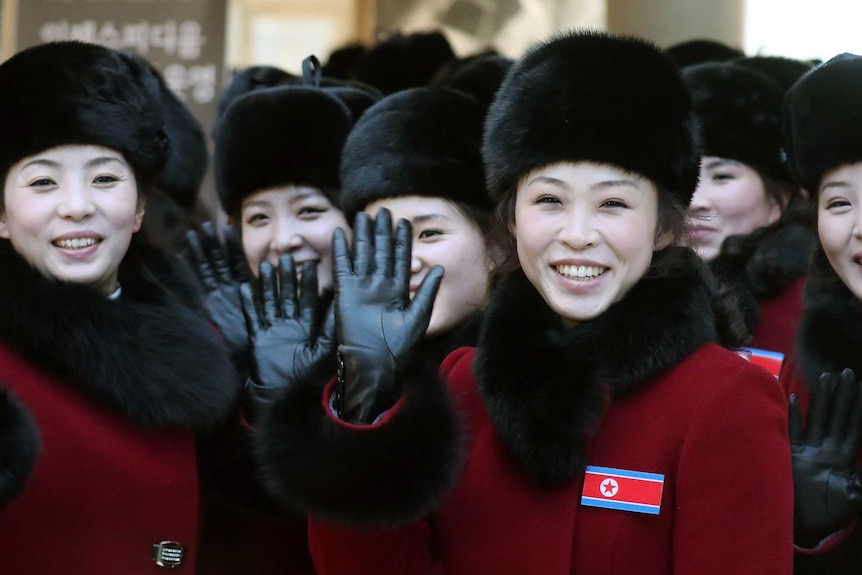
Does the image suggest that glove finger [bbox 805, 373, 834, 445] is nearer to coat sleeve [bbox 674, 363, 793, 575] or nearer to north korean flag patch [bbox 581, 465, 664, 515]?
coat sleeve [bbox 674, 363, 793, 575]

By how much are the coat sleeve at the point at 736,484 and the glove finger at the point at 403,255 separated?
0.58 m

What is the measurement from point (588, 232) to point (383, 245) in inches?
15.1

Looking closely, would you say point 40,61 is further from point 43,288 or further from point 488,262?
point 488,262

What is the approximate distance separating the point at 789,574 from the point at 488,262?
129cm

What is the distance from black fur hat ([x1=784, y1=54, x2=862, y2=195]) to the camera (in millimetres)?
2916

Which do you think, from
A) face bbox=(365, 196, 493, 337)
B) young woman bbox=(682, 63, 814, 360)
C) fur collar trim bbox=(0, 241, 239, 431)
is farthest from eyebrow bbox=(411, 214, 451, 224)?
young woman bbox=(682, 63, 814, 360)

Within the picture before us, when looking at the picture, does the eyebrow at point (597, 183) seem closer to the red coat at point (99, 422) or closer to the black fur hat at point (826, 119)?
the black fur hat at point (826, 119)

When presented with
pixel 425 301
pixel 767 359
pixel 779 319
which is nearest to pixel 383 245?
pixel 425 301

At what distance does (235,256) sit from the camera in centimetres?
394

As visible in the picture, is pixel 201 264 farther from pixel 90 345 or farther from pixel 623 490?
pixel 623 490

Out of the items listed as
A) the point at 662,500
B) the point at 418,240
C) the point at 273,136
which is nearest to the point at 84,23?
the point at 273,136

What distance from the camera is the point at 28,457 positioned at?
7.85ft

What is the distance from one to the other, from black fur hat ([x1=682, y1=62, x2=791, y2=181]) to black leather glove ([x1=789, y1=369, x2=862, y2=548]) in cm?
137

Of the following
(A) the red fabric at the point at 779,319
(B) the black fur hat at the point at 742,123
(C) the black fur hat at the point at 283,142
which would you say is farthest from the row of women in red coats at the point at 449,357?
(B) the black fur hat at the point at 742,123
